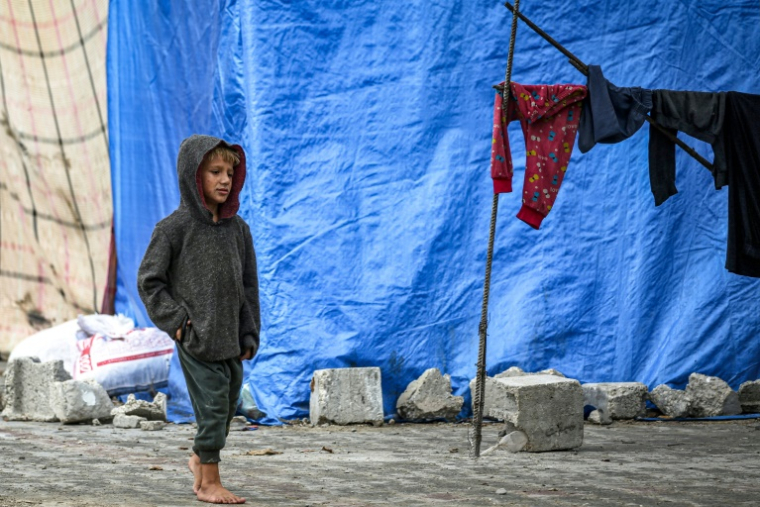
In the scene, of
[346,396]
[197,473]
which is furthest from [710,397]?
[197,473]

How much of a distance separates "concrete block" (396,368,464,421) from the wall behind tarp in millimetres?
107

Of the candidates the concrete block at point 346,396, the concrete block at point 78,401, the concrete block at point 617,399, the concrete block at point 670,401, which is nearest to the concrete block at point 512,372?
the concrete block at point 617,399

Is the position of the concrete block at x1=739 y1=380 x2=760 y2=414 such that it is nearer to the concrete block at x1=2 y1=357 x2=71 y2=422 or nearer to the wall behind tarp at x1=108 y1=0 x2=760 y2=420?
the wall behind tarp at x1=108 y1=0 x2=760 y2=420

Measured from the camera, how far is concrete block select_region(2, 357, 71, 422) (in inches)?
275

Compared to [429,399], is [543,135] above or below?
above

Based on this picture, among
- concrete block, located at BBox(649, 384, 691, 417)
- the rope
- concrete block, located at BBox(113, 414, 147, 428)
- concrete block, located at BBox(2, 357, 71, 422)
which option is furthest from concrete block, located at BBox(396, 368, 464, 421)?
concrete block, located at BBox(2, 357, 71, 422)

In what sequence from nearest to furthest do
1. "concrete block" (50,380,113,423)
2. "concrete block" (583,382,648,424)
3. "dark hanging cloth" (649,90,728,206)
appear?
"dark hanging cloth" (649,90,728,206)
"concrete block" (50,380,113,423)
"concrete block" (583,382,648,424)

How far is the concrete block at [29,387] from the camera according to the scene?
6.98 m

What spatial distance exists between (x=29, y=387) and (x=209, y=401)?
11.7ft

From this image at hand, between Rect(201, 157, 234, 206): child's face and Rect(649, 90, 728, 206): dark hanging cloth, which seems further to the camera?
Rect(649, 90, 728, 206): dark hanging cloth

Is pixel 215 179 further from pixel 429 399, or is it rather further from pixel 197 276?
pixel 429 399

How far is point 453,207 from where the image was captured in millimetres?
6824

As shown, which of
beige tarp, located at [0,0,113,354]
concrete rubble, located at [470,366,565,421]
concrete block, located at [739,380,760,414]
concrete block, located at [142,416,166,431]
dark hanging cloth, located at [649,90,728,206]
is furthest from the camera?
beige tarp, located at [0,0,113,354]

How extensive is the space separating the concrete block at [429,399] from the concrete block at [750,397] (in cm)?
192
